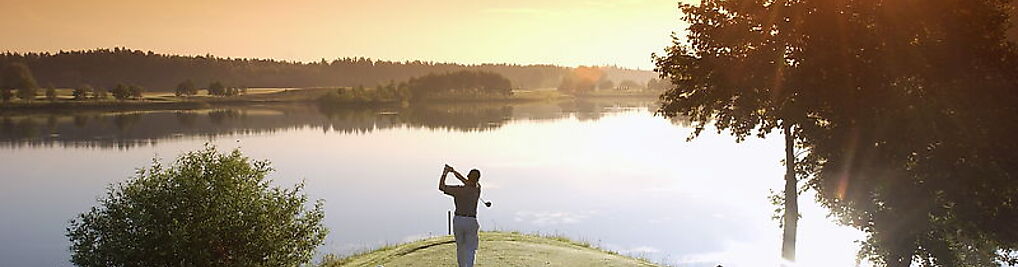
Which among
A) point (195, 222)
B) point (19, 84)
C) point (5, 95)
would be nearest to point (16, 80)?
point (19, 84)

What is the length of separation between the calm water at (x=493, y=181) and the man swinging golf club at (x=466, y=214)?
67.6ft

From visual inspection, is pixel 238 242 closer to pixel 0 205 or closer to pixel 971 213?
pixel 971 213

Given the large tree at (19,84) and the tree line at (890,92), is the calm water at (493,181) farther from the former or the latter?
the large tree at (19,84)

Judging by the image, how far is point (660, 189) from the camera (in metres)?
57.8

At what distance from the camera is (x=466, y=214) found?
51.3ft

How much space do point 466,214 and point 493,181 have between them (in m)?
46.1

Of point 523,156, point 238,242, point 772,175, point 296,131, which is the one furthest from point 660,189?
point 296,131

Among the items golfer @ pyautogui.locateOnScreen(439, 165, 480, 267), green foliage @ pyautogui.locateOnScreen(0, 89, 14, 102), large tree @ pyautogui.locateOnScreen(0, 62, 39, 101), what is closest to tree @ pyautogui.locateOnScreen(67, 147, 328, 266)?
golfer @ pyautogui.locateOnScreen(439, 165, 480, 267)

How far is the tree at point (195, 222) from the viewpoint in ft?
68.0

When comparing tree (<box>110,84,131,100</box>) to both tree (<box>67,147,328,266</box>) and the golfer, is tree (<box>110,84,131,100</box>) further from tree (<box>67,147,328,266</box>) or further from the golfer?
the golfer

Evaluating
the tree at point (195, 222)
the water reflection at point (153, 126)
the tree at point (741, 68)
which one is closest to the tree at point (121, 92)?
the water reflection at point (153, 126)

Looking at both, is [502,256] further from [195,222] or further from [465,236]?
[195,222]

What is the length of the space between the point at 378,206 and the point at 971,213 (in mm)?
36492

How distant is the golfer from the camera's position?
50.6 feet
